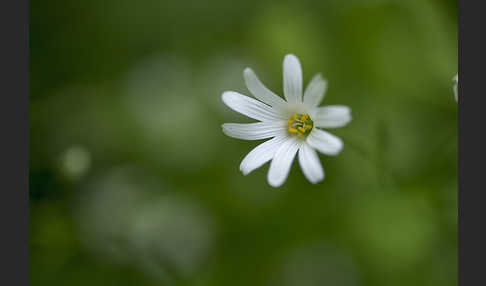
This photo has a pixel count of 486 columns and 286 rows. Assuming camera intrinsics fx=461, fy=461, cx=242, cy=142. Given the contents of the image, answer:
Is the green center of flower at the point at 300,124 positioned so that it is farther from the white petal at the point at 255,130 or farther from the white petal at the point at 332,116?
the white petal at the point at 332,116

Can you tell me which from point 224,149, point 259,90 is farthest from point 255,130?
point 224,149

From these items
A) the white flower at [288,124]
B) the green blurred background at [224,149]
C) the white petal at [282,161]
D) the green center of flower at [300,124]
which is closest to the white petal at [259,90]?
the white flower at [288,124]

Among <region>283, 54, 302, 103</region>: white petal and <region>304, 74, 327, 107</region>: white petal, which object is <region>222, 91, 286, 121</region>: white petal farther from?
<region>304, 74, 327, 107</region>: white petal

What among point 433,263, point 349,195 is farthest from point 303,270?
point 433,263

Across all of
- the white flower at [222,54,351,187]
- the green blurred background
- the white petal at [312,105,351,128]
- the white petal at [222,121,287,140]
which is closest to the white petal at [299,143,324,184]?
the white flower at [222,54,351,187]

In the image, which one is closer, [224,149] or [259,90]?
[259,90]

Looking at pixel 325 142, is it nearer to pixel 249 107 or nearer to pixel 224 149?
pixel 249 107
